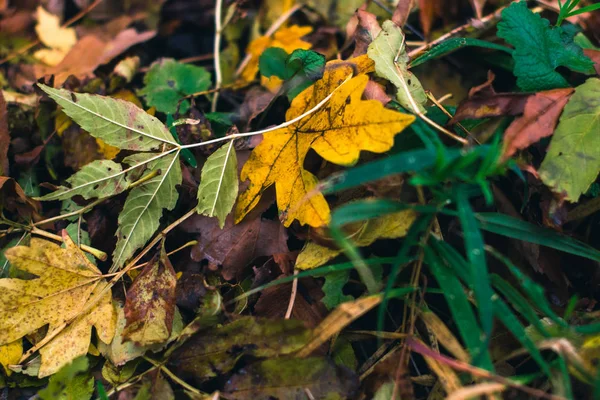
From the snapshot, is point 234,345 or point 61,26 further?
point 61,26

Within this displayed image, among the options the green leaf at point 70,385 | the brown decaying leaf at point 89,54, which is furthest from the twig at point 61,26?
the green leaf at point 70,385

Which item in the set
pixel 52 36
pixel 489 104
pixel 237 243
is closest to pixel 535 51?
pixel 489 104

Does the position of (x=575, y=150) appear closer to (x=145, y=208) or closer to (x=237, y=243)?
(x=237, y=243)

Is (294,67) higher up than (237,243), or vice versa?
(294,67)

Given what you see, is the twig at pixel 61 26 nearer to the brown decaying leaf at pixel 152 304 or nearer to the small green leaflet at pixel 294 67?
the small green leaflet at pixel 294 67

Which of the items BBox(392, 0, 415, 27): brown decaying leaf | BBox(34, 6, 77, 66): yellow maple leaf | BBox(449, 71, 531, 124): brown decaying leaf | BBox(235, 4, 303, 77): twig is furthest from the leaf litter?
BBox(34, 6, 77, 66): yellow maple leaf

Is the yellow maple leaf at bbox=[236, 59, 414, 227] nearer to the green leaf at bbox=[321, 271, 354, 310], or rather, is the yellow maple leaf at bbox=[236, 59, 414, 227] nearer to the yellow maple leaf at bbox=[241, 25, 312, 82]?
the green leaf at bbox=[321, 271, 354, 310]
